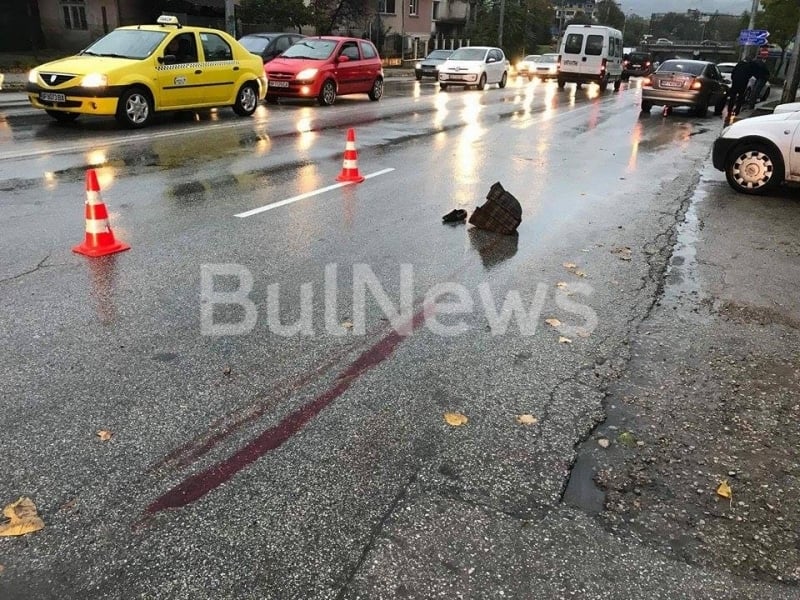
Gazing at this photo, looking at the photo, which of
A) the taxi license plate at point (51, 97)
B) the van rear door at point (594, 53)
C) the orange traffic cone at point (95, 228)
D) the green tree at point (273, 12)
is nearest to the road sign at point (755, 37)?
the van rear door at point (594, 53)

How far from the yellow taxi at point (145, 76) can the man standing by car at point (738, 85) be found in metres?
14.1

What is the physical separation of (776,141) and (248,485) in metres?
9.10

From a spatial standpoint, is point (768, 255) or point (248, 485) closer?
point (248, 485)

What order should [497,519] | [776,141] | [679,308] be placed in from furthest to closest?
[776,141]
[679,308]
[497,519]

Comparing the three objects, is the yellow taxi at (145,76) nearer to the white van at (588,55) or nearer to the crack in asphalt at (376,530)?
the crack in asphalt at (376,530)

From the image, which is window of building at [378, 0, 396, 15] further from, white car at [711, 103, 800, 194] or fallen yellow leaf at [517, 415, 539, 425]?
fallen yellow leaf at [517, 415, 539, 425]

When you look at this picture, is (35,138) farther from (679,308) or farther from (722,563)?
(722,563)

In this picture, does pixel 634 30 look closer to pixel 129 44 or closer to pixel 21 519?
pixel 129 44

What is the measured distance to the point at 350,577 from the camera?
2520mm

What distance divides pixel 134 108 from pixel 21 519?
11796mm

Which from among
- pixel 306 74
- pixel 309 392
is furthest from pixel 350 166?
pixel 306 74

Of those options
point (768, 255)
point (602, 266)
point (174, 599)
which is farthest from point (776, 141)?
point (174, 599)

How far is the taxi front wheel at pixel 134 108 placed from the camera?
502 inches

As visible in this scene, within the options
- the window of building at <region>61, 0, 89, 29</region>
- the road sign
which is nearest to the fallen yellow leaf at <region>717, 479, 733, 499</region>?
the road sign
